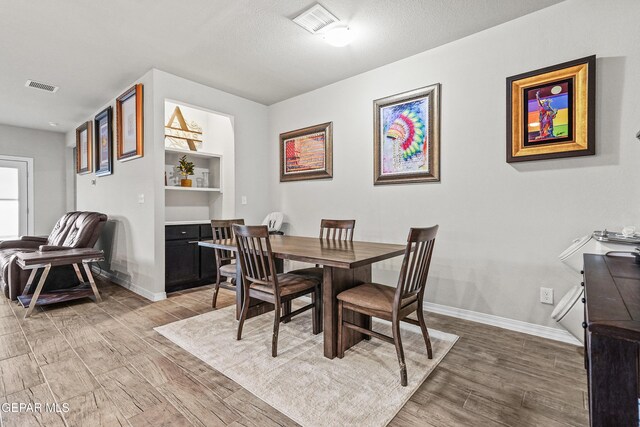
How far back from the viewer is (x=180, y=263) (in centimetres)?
370

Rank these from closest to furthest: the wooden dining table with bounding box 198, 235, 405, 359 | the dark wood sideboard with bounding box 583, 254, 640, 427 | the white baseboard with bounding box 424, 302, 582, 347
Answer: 1. the dark wood sideboard with bounding box 583, 254, 640, 427
2. the wooden dining table with bounding box 198, 235, 405, 359
3. the white baseboard with bounding box 424, 302, 582, 347

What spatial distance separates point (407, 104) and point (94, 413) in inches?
131

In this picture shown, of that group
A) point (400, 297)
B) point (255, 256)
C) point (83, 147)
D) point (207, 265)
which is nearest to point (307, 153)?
point (207, 265)

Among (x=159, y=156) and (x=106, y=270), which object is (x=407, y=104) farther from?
(x=106, y=270)

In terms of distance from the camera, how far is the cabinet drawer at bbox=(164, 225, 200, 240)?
357 cm

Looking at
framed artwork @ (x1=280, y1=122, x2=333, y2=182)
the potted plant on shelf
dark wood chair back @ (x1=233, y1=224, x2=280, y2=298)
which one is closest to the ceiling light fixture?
framed artwork @ (x1=280, y1=122, x2=333, y2=182)

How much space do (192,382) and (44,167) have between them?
6.44 m

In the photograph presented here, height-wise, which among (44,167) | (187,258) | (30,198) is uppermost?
(44,167)

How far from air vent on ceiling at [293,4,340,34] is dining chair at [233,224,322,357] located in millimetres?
1711

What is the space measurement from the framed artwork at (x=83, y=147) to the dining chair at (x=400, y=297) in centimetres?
507

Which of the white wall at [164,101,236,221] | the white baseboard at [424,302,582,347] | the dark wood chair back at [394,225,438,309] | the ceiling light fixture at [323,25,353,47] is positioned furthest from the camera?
the white wall at [164,101,236,221]

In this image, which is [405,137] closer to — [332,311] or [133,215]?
[332,311]

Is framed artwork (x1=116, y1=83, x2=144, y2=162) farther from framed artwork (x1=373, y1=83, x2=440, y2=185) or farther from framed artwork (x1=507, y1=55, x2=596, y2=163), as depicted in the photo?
framed artwork (x1=507, y1=55, x2=596, y2=163)

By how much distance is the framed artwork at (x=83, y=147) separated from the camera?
4.97 m
